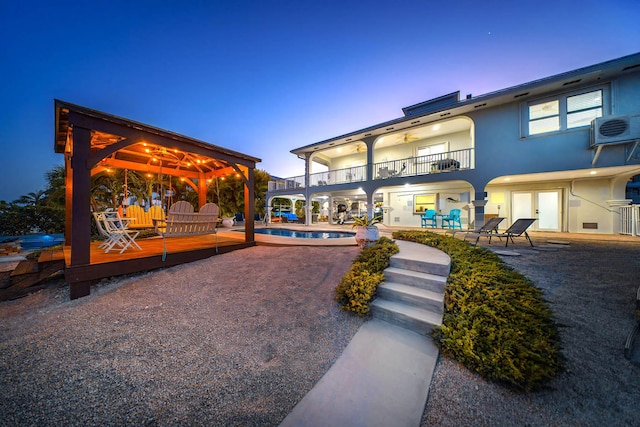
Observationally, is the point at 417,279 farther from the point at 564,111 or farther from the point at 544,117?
the point at 564,111

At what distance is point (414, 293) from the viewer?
297 cm

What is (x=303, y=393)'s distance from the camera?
190 centimetres

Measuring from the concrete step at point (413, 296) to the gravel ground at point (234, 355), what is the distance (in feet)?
1.94

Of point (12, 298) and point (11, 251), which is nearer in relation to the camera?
point (12, 298)

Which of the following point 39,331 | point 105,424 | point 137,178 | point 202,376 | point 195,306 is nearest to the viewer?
point 105,424

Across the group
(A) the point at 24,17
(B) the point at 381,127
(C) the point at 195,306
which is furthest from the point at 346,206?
(A) the point at 24,17

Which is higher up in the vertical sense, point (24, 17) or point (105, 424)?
point (24, 17)

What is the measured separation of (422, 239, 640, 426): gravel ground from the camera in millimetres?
1621

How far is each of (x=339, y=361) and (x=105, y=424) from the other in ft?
6.18

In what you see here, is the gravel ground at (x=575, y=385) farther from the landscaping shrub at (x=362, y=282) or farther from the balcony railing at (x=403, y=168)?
the balcony railing at (x=403, y=168)

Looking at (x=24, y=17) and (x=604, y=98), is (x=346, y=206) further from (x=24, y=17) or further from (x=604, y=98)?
(x=24, y=17)

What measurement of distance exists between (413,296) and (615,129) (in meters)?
9.46

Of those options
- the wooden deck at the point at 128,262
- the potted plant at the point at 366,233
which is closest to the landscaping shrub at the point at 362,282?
the potted plant at the point at 366,233

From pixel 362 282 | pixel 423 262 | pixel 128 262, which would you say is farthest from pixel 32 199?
pixel 423 262
